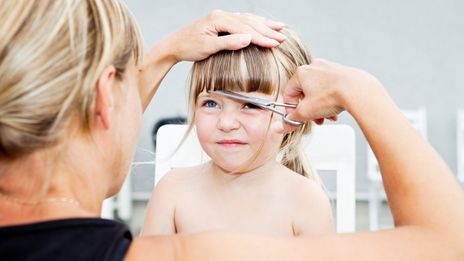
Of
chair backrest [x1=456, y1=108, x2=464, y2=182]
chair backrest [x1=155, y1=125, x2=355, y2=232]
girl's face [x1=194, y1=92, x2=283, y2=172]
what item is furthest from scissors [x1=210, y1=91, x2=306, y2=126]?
chair backrest [x1=456, y1=108, x2=464, y2=182]

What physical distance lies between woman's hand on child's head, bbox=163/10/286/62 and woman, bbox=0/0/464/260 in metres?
0.36

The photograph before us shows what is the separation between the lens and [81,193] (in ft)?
2.49

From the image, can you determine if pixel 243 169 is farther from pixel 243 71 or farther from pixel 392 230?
pixel 392 230

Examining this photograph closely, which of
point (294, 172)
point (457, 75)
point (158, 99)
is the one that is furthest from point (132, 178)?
point (294, 172)

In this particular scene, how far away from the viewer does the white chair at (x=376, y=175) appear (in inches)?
130

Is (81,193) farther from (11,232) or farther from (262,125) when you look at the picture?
(262,125)

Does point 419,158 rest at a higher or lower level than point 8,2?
lower

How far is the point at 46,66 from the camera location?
66 centimetres

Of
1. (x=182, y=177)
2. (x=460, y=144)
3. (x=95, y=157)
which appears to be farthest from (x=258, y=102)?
(x=460, y=144)

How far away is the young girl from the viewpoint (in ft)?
4.07

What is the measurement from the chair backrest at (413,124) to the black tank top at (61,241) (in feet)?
8.94

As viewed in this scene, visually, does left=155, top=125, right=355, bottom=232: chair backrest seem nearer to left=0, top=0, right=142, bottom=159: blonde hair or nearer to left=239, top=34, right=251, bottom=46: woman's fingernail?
left=239, top=34, right=251, bottom=46: woman's fingernail

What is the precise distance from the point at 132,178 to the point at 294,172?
239 cm

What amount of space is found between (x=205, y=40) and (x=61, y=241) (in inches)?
23.8
